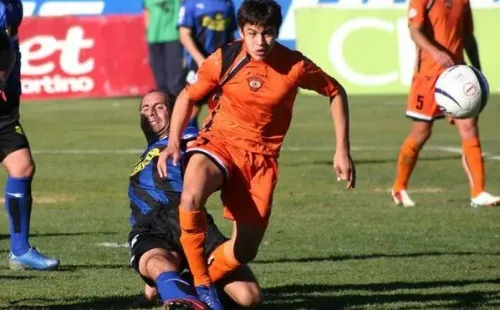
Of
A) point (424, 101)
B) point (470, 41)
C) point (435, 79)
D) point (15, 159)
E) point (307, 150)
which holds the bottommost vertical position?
point (307, 150)

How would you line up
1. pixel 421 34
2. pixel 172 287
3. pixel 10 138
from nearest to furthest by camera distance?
1. pixel 172 287
2. pixel 10 138
3. pixel 421 34

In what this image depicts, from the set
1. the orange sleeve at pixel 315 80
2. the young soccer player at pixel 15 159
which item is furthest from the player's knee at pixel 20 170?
the orange sleeve at pixel 315 80

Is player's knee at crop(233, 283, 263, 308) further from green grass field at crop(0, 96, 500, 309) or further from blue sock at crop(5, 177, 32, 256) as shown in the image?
blue sock at crop(5, 177, 32, 256)

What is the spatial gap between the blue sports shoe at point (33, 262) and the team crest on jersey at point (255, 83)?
93.1 inches

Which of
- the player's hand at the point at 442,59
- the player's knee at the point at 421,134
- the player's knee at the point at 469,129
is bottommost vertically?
the player's knee at the point at 421,134

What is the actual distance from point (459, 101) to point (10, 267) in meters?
4.18

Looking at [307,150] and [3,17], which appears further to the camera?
[307,150]

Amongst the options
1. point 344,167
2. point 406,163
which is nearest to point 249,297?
point 344,167

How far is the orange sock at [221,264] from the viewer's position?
7512 millimetres

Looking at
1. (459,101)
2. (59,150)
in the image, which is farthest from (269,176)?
(59,150)

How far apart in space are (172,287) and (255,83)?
1140 millimetres

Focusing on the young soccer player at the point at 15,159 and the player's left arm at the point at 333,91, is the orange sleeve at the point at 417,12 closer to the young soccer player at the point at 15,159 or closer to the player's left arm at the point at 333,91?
the young soccer player at the point at 15,159

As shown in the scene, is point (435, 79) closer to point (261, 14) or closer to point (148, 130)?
point (148, 130)

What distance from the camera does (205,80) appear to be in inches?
291
